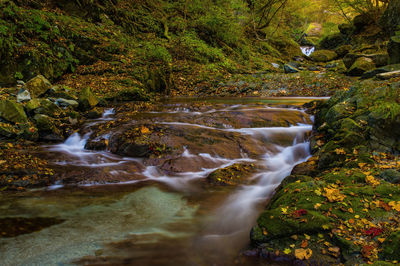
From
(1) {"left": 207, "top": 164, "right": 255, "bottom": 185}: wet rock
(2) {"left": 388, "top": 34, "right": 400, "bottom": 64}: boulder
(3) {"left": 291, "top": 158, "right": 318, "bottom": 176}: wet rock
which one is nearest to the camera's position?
(3) {"left": 291, "top": 158, "right": 318, "bottom": 176}: wet rock

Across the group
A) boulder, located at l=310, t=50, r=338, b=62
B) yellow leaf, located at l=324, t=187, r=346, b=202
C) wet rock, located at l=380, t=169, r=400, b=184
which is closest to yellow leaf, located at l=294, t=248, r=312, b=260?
yellow leaf, located at l=324, t=187, r=346, b=202

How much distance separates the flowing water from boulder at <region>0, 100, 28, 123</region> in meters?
1.16

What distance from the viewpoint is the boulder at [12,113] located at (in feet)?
19.1

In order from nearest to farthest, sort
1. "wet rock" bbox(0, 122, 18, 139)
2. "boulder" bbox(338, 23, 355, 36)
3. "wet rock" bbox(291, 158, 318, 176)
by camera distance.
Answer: "wet rock" bbox(291, 158, 318, 176), "wet rock" bbox(0, 122, 18, 139), "boulder" bbox(338, 23, 355, 36)

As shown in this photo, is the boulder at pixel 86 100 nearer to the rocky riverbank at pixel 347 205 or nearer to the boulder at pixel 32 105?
the boulder at pixel 32 105

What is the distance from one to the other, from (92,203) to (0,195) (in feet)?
4.76

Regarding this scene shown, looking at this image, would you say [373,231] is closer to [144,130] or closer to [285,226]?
[285,226]

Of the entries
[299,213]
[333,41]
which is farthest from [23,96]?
[333,41]

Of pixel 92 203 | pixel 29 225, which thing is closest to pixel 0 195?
pixel 29 225

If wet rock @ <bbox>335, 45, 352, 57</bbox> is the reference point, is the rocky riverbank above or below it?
below

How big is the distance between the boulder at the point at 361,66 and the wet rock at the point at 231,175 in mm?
10723

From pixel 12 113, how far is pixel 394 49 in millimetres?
12795

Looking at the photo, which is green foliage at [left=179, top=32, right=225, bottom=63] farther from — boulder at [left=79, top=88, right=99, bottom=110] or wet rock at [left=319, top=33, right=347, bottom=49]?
wet rock at [left=319, top=33, right=347, bottom=49]

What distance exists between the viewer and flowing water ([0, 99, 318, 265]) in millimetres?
2725
